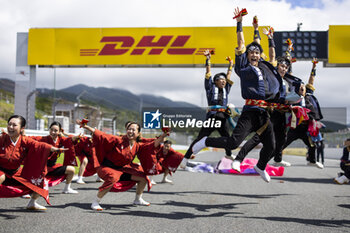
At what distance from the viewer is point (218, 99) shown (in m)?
6.60

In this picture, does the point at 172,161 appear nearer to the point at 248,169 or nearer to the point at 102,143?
the point at 102,143

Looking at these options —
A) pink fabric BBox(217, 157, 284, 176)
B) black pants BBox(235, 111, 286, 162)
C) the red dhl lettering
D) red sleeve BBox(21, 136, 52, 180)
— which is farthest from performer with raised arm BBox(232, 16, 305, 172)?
the red dhl lettering

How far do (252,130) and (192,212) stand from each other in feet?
5.42

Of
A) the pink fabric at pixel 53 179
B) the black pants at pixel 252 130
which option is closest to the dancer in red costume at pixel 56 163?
the pink fabric at pixel 53 179

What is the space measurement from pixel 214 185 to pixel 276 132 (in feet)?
12.4

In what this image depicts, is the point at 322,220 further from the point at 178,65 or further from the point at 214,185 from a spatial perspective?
the point at 178,65

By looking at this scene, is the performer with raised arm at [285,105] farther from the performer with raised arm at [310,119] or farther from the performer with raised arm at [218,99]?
the performer with raised arm at [218,99]

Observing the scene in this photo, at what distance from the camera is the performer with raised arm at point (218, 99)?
255 inches

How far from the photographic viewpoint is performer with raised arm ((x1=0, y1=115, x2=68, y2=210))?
206 inches

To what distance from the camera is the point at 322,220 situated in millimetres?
5016

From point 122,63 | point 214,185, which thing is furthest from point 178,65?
point 214,185

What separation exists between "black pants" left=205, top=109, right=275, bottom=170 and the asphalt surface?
1.06 metres

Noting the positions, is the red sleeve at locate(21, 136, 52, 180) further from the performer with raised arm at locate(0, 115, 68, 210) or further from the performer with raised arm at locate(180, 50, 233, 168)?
the performer with raised arm at locate(180, 50, 233, 168)

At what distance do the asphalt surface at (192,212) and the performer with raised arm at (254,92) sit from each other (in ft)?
3.66
